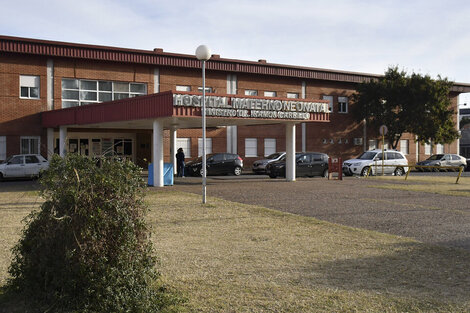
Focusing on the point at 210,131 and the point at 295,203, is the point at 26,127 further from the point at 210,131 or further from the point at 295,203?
the point at 295,203

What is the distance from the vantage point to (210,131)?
123 ft

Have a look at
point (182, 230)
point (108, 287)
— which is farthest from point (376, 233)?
point (108, 287)

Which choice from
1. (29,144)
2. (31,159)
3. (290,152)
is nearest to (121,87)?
(29,144)

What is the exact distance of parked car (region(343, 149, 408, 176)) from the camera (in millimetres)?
30250

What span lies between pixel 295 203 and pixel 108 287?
11.0 metres

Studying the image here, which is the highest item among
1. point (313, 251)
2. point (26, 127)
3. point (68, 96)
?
point (68, 96)

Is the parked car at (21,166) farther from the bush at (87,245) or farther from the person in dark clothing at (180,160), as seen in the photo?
the bush at (87,245)

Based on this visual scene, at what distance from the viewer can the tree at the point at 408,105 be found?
42125 millimetres

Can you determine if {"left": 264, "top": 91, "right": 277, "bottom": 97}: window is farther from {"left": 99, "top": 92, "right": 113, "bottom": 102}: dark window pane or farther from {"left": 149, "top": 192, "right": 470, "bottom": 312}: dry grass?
{"left": 149, "top": 192, "right": 470, "bottom": 312}: dry grass

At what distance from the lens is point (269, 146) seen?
4047 centimetres

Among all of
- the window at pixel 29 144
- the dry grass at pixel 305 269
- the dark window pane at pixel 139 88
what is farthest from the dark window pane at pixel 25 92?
the dry grass at pixel 305 269

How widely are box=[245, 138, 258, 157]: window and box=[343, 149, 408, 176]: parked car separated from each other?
32.7 feet

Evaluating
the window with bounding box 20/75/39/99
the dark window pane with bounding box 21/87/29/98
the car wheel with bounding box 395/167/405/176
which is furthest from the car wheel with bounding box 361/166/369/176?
the dark window pane with bounding box 21/87/29/98

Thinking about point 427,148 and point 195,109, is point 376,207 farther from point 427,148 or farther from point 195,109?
point 427,148
